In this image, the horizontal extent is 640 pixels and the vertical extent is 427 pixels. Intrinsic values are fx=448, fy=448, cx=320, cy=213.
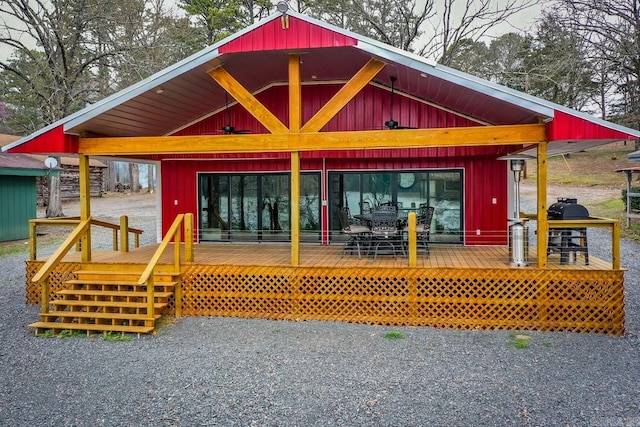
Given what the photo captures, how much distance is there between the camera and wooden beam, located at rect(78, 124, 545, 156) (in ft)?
20.2

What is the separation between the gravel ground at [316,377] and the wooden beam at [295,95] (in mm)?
2966

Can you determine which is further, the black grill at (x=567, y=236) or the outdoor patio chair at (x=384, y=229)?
the outdoor patio chair at (x=384, y=229)

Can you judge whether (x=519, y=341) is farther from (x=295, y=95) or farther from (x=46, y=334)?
(x=46, y=334)

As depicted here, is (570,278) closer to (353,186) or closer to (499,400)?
(499,400)

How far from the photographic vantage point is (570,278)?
620cm

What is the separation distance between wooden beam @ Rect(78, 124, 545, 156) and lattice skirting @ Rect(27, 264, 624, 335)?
1.82 meters

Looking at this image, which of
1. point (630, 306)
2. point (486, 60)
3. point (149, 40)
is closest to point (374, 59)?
point (630, 306)

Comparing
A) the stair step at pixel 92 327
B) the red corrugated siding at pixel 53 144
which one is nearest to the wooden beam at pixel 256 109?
the red corrugated siding at pixel 53 144

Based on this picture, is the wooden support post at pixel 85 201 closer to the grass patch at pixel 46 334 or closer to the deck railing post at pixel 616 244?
the grass patch at pixel 46 334

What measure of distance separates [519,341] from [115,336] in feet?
17.6

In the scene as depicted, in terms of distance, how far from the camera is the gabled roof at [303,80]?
598 centimetres

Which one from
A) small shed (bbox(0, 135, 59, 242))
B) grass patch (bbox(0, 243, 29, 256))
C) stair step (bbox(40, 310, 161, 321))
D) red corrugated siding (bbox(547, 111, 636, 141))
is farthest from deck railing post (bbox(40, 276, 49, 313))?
small shed (bbox(0, 135, 59, 242))

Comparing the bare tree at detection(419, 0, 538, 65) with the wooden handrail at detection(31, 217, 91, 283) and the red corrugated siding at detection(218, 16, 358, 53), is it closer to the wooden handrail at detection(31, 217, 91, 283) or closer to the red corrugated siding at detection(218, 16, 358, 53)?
the red corrugated siding at detection(218, 16, 358, 53)

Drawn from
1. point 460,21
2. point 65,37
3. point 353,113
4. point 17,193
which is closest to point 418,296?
point 353,113
